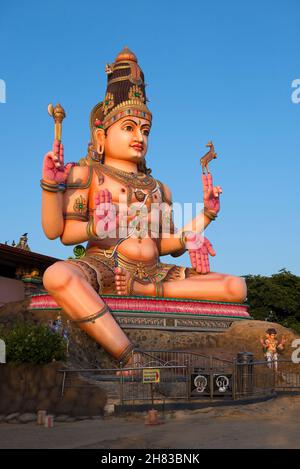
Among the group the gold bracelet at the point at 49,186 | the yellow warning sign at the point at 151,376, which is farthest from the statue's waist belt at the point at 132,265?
the yellow warning sign at the point at 151,376

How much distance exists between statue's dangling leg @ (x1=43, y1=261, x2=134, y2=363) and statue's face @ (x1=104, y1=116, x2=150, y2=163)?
4.42 m

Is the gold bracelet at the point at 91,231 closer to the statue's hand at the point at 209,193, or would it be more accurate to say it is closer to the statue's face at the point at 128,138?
the statue's face at the point at 128,138

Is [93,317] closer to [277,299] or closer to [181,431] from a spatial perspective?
[181,431]

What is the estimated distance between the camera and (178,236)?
17.3m

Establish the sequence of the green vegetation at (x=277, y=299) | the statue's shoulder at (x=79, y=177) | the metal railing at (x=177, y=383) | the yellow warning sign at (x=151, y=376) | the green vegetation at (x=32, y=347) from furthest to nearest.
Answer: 1. the green vegetation at (x=277, y=299)
2. the statue's shoulder at (x=79, y=177)
3. the green vegetation at (x=32, y=347)
4. the metal railing at (x=177, y=383)
5. the yellow warning sign at (x=151, y=376)

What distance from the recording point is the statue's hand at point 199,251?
16.6 meters

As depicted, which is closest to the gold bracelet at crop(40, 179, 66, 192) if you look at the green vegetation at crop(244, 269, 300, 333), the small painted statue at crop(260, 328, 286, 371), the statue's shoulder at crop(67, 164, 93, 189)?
the statue's shoulder at crop(67, 164, 93, 189)

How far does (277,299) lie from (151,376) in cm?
2580

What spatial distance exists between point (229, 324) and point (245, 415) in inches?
253

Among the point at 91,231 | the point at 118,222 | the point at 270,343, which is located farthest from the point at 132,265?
the point at 270,343

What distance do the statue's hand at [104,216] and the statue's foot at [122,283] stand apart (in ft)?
3.15

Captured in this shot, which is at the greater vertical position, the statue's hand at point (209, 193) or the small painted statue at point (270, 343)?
the statue's hand at point (209, 193)

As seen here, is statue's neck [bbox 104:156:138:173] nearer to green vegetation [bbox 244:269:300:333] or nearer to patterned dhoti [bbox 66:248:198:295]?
patterned dhoti [bbox 66:248:198:295]
